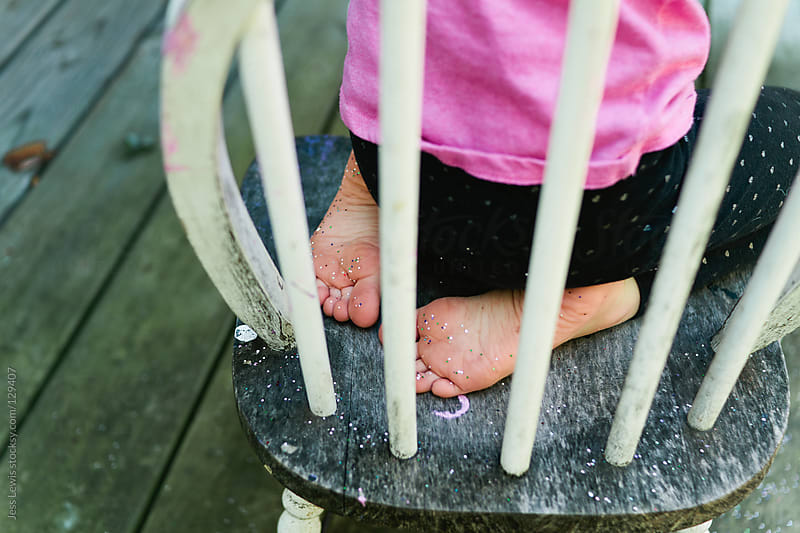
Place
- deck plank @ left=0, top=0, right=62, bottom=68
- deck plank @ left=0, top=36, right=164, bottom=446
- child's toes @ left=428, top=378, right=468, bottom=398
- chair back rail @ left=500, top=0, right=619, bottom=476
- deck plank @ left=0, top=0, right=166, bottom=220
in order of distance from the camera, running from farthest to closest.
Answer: deck plank @ left=0, top=0, right=62, bottom=68
deck plank @ left=0, top=0, right=166, bottom=220
deck plank @ left=0, top=36, right=164, bottom=446
child's toes @ left=428, top=378, right=468, bottom=398
chair back rail @ left=500, top=0, right=619, bottom=476

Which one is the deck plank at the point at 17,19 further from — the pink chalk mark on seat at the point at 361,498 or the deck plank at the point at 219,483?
the pink chalk mark on seat at the point at 361,498

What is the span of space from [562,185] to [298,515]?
1.46ft

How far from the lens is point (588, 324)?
567mm

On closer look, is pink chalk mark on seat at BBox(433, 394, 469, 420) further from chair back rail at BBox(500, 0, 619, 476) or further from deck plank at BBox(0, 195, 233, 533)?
deck plank at BBox(0, 195, 233, 533)

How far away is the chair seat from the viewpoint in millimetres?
474

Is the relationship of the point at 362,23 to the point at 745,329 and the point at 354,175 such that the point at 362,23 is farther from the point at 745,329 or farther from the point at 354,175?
the point at 745,329

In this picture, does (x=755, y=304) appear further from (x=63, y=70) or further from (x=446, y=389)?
(x=63, y=70)

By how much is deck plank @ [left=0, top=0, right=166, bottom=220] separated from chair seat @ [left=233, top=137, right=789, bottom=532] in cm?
100

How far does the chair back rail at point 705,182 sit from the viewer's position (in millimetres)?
294

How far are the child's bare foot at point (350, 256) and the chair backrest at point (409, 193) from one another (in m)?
0.12

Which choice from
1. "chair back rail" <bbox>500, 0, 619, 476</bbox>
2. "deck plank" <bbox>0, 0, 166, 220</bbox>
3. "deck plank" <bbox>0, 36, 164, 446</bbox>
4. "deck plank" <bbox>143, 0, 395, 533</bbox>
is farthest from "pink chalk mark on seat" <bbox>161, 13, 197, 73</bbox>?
"deck plank" <bbox>0, 0, 166, 220</bbox>

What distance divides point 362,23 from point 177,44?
0.23m

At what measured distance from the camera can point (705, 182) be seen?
0.33 metres

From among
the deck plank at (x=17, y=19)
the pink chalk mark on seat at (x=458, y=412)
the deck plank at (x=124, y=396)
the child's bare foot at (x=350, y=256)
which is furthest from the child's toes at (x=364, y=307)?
the deck plank at (x=17, y=19)
